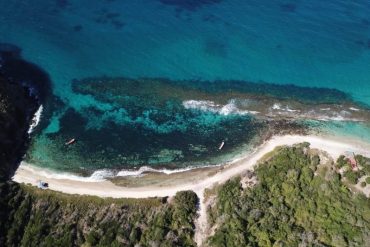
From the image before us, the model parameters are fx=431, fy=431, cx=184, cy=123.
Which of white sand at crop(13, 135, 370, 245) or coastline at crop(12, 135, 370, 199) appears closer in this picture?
white sand at crop(13, 135, 370, 245)

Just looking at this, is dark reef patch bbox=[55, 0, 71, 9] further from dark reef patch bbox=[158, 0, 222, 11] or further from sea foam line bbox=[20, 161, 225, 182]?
sea foam line bbox=[20, 161, 225, 182]

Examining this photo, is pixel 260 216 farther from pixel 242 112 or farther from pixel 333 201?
pixel 242 112

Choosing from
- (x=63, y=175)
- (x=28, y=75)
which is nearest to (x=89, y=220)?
(x=63, y=175)

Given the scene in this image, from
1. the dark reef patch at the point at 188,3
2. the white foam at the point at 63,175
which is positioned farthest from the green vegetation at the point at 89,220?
the dark reef patch at the point at 188,3

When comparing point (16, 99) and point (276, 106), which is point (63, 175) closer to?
point (16, 99)

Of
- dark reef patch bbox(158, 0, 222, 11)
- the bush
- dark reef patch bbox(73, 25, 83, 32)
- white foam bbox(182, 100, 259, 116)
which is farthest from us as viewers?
dark reef patch bbox(158, 0, 222, 11)

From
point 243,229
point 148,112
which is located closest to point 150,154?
point 148,112

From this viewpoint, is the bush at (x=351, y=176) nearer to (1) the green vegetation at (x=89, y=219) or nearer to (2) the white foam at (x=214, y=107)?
(2) the white foam at (x=214, y=107)

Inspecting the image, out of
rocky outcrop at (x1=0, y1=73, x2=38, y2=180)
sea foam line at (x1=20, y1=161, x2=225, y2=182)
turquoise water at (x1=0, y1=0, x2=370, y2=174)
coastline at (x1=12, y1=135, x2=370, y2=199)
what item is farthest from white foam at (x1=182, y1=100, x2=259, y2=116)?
rocky outcrop at (x1=0, y1=73, x2=38, y2=180)
